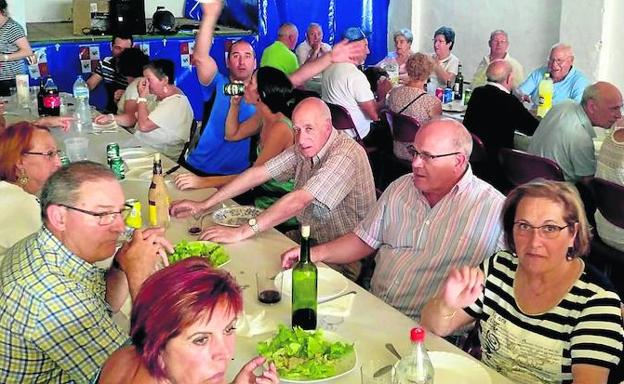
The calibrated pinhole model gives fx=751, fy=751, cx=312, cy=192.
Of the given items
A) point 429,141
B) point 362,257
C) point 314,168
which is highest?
point 429,141

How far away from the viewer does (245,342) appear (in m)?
2.30

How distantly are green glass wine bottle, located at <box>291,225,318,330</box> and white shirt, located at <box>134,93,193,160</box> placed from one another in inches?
113

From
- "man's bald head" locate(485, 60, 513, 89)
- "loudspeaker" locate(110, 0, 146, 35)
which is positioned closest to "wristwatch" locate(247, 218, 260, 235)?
"man's bald head" locate(485, 60, 513, 89)

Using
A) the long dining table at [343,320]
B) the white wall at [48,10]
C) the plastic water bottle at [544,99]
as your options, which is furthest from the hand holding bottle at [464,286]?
the white wall at [48,10]

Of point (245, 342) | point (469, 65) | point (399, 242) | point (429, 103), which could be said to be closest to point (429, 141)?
point (399, 242)

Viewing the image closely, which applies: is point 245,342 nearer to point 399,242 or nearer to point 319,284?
point 319,284

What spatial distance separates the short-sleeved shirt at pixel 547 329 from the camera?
6.97ft

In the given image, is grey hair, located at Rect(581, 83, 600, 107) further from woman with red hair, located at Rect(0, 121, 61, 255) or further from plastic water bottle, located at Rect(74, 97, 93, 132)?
plastic water bottle, located at Rect(74, 97, 93, 132)

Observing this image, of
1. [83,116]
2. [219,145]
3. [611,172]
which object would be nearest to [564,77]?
[611,172]

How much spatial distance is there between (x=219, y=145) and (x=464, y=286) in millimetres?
3006

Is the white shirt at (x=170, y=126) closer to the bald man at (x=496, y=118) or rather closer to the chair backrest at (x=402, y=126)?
the chair backrest at (x=402, y=126)

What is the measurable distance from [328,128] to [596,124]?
228 cm

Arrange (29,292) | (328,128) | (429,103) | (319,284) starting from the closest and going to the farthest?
(29,292) < (319,284) < (328,128) < (429,103)

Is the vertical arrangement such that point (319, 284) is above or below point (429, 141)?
below
